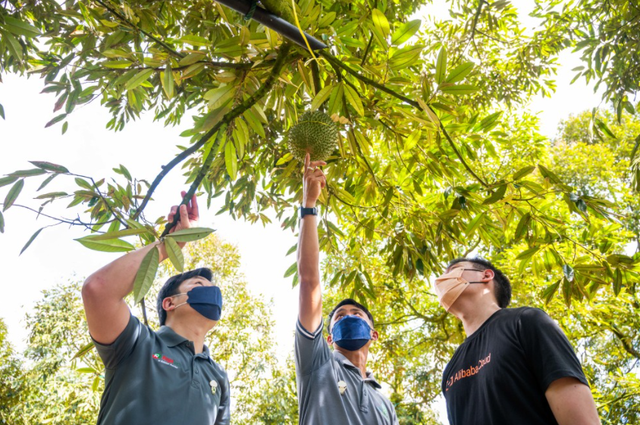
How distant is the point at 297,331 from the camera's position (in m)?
1.56

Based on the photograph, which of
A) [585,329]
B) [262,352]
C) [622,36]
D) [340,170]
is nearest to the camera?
[340,170]

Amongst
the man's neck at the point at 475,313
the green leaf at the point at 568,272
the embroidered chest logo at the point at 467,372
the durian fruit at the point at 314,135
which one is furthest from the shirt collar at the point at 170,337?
the green leaf at the point at 568,272

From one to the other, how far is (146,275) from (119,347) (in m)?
0.51

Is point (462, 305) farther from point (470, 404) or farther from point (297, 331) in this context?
point (297, 331)

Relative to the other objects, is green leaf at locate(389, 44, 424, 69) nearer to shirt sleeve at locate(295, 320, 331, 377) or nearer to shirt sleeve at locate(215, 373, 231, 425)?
shirt sleeve at locate(295, 320, 331, 377)

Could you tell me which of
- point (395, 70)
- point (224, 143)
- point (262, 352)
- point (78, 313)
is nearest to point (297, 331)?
point (224, 143)

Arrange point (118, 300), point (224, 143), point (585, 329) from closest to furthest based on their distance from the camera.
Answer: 1. point (118, 300)
2. point (224, 143)
3. point (585, 329)

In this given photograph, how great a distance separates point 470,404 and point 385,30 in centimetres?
124

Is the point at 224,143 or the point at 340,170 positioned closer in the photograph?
the point at 224,143

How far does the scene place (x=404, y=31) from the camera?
4.37ft

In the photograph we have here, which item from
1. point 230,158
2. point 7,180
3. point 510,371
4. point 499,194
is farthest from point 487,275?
point 7,180

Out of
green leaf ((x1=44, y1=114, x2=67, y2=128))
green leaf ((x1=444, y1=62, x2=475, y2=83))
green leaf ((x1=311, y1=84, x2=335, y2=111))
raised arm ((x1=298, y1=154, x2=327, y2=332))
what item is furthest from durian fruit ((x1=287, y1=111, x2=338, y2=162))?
green leaf ((x1=44, y1=114, x2=67, y2=128))

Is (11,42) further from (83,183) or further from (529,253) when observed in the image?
(529,253)

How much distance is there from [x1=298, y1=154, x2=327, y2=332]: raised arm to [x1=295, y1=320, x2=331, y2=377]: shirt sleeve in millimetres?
28
